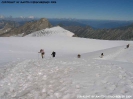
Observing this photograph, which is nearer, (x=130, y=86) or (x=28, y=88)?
(x=130, y=86)

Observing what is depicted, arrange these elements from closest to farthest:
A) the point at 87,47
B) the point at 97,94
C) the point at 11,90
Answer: the point at 97,94 → the point at 11,90 → the point at 87,47

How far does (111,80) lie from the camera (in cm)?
1179

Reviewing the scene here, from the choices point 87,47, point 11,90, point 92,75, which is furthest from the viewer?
point 87,47

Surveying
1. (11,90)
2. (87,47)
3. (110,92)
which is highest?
(110,92)

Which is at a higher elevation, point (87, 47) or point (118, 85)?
point (118, 85)

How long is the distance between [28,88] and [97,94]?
4.47m

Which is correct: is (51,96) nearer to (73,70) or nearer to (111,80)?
(111,80)

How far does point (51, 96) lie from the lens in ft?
32.3

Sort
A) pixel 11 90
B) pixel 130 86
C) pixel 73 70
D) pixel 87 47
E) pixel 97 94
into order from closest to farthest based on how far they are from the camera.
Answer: pixel 97 94, pixel 130 86, pixel 11 90, pixel 73 70, pixel 87 47

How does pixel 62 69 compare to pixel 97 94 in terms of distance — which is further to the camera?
pixel 62 69

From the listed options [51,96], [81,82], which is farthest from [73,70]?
[51,96]

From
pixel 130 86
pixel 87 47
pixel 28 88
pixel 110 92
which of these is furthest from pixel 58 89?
pixel 87 47

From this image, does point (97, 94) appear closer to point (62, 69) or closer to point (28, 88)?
point (28, 88)

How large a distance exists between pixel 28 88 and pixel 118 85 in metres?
5.55
